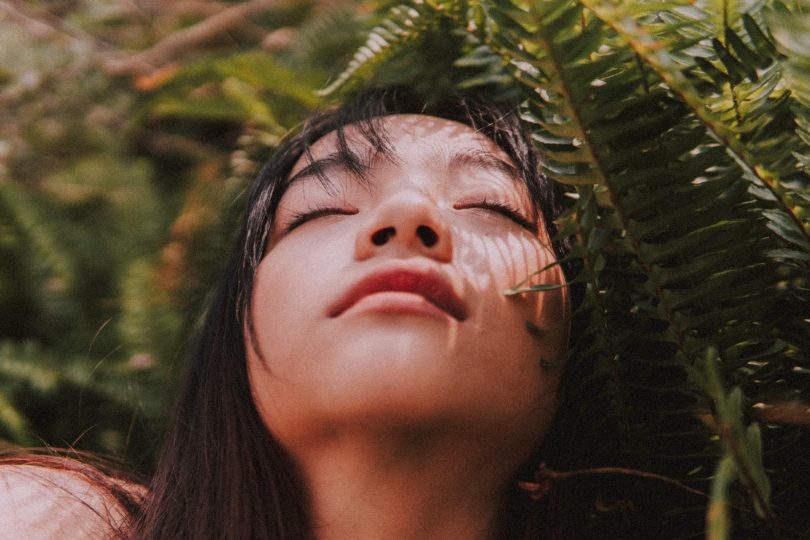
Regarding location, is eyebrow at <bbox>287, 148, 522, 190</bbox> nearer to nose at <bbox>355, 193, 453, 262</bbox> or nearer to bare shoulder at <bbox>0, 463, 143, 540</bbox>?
nose at <bbox>355, 193, 453, 262</bbox>

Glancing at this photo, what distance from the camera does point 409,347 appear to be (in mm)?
822

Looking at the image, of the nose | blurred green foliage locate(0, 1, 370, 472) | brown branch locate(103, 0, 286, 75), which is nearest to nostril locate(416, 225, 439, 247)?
the nose

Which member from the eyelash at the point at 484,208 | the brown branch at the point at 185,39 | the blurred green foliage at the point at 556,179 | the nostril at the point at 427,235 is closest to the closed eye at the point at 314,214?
the eyelash at the point at 484,208

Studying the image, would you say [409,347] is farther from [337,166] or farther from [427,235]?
[337,166]

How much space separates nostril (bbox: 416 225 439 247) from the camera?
885 mm

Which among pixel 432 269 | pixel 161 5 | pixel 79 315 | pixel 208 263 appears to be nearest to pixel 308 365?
pixel 432 269

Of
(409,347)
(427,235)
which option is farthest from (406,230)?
(409,347)

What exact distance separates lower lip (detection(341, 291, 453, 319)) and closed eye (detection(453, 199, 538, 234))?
166 millimetres

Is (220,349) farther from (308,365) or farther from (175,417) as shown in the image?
(308,365)

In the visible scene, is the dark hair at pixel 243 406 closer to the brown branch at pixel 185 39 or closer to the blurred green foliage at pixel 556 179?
the blurred green foliage at pixel 556 179

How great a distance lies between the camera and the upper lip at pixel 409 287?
851 millimetres

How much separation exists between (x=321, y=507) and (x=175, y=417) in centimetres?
32

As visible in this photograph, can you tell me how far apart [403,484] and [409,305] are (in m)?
0.23

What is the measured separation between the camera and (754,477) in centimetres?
58
